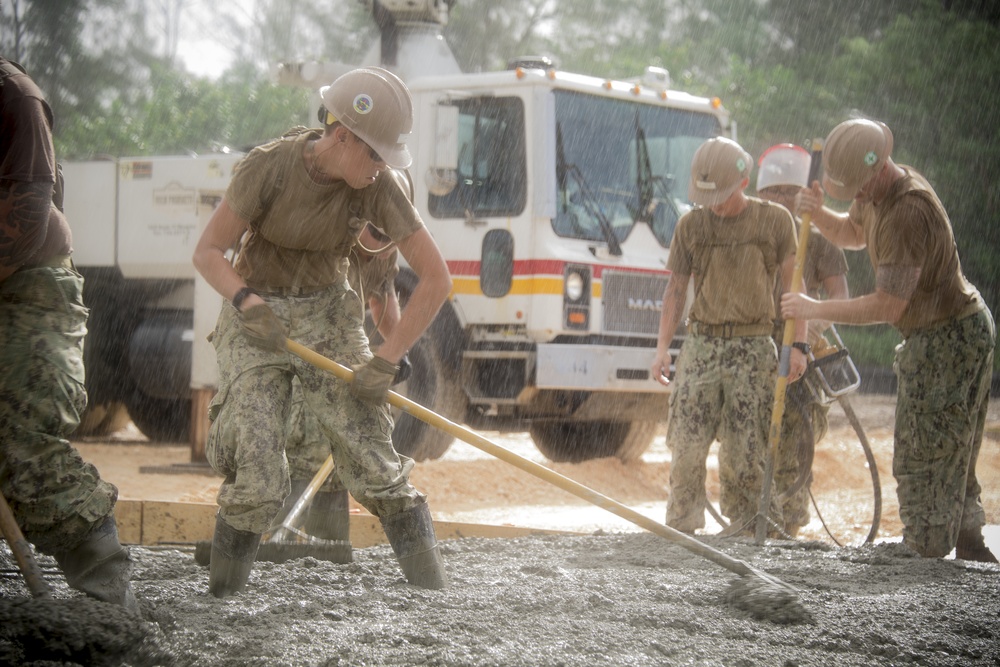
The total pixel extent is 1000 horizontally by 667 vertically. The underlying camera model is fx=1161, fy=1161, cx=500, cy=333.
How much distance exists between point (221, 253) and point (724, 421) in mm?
2799

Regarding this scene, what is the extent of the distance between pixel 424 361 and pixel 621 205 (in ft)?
5.74

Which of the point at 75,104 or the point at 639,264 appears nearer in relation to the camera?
the point at 639,264

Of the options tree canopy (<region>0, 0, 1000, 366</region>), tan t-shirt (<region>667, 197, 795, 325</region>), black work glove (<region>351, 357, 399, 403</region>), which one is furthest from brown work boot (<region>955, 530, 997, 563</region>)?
tree canopy (<region>0, 0, 1000, 366</region>)

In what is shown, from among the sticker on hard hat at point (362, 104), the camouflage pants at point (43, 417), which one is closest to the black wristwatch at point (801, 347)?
the sticker on hard hat at point (362, 104)

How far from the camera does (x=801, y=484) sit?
6.18 metres

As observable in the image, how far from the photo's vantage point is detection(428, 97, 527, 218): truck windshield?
791cm

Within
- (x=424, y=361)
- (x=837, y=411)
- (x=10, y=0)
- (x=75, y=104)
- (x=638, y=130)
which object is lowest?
(x=837, y=411)

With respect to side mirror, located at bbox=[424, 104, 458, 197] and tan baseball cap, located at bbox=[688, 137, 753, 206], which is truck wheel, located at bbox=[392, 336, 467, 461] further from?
tan baseball cap, located at bbox=[688, 137, 753, 206]

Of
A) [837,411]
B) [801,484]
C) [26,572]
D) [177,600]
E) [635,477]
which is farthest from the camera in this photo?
[837,411]

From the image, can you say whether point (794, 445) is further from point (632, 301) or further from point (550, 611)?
point (550, 611)

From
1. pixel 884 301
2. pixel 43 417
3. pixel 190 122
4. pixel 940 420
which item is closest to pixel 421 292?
pixel 43 417

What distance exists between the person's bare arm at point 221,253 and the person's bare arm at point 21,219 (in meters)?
0.57

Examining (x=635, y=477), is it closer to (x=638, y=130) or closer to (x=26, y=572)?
(x=638, y=130)

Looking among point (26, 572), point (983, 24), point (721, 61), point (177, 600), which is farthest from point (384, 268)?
point (721, 61)
